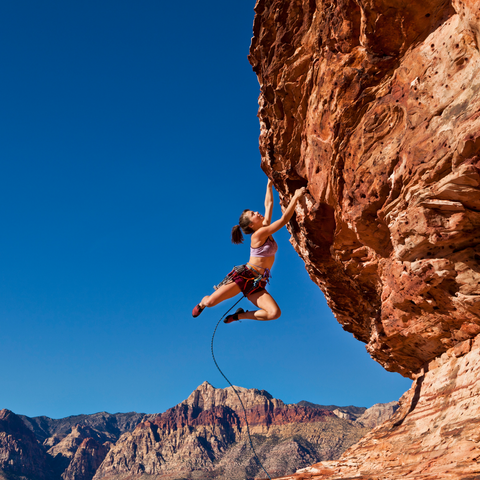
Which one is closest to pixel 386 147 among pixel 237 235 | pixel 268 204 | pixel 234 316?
pixel 268 204

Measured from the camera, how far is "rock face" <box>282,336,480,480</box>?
612 centimetres

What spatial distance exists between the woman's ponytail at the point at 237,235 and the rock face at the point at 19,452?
17770cm

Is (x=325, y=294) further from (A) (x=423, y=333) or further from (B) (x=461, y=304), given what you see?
(B) (x=461, y=304)

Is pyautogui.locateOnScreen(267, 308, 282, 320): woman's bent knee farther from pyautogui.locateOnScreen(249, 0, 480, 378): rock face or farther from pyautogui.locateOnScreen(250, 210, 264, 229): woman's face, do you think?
pyautogui.locateOnScreen(249, 0, 480, 378): rock face

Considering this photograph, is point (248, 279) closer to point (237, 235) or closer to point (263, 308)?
point (263, 308)

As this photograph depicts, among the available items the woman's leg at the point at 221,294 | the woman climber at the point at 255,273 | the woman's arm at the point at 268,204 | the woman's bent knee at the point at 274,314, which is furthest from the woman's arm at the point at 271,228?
the woman's bent knee at the point at 274,314

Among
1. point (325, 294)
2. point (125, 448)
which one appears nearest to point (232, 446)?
point (125, 448)

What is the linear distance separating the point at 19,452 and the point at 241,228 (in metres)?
196

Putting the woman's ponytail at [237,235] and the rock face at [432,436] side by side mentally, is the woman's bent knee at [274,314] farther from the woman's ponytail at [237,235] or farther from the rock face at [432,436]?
the rock face at [432,436]

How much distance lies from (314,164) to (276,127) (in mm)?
1355

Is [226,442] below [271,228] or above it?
above

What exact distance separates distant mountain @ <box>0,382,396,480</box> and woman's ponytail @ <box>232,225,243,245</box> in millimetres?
127684

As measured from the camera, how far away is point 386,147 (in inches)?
288

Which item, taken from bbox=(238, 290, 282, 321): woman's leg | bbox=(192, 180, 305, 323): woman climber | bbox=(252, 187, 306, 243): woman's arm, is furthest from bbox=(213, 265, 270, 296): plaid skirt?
bbox=(252, 187, 306, 243): woman's arm
